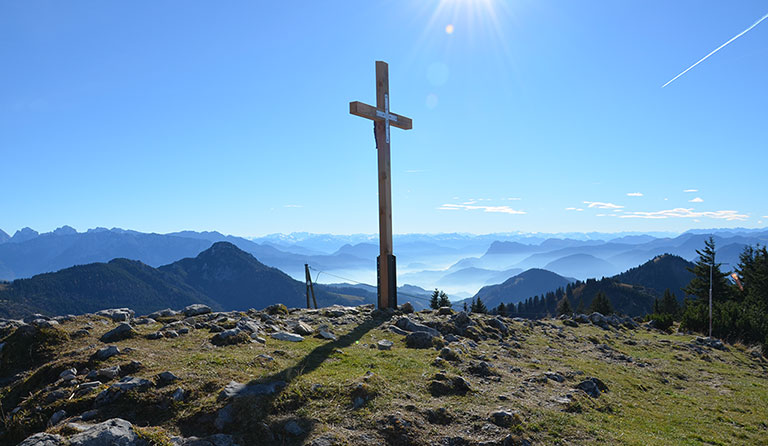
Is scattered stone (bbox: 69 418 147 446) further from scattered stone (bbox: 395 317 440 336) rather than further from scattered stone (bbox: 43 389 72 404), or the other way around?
scattered stone (bbox: 395 317 440 336)

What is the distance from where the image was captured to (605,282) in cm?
18100

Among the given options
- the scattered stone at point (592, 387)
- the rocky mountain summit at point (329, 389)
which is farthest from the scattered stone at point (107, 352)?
the scattered stone at point (592, 387)

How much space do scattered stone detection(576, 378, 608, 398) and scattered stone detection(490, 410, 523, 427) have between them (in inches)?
132

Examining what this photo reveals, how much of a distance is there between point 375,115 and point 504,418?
11907 mm

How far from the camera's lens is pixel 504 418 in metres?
6.87

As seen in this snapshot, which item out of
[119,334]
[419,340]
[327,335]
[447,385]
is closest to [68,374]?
[119,334]

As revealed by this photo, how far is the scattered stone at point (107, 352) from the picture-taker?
8.07 meters

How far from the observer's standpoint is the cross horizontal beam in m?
15.1

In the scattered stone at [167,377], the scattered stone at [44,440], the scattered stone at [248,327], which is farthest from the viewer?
the scattered stone at [248,327]

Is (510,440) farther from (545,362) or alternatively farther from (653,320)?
(653,320)

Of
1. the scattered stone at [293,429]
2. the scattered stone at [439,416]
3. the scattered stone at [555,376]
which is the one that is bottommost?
the scattered stone at [555,376]

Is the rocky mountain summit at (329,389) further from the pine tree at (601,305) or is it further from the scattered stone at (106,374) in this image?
the pine tree at (601,305)

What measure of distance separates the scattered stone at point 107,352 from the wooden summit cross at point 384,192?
9.20 m

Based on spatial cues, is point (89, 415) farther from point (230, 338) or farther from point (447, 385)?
point (447, 385)
